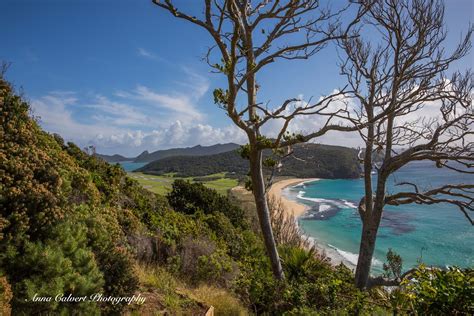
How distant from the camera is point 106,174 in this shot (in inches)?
366

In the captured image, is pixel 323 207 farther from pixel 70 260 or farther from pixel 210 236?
pixel 70 260

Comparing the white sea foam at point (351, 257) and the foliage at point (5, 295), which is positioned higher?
the foliage at point (5, 295)

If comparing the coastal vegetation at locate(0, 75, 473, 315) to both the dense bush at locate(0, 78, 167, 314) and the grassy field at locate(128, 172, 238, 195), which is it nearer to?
the dense bush at locate(0, 78, 167, 314)

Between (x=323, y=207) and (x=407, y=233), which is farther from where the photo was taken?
(x=323, y=207)

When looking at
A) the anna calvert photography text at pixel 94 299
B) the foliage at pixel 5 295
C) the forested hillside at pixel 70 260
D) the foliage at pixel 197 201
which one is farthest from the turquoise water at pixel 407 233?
the foliage at pixel 5 295

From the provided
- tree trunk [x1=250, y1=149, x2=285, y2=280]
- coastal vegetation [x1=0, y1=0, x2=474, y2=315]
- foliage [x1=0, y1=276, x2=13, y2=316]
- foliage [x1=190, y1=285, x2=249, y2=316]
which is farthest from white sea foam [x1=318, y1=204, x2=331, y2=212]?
foliage [x1=0, y1=276, x2=13, y2=316]

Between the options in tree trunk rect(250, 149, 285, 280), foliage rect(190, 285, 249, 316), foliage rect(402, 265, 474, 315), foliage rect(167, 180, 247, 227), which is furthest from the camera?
foliage rect(167, 180, 247, 227)

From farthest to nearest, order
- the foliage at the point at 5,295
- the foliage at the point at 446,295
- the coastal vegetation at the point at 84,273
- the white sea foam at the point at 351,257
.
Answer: the white sea foam at the point at 351,257 → the coastal vegetation at the point at 84,273 → the foliage at the point at 5,295 → the foliage at the point at 446,295

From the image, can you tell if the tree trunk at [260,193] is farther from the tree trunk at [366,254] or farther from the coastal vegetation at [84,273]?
the tree trunk at [366,254]

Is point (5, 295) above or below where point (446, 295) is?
below

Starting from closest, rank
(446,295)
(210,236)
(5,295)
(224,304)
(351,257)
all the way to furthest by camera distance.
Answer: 1. (446,295)
2. (5,295)
3. (224,304)
4. (210,236)
5. (351,257)

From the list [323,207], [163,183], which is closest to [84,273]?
[163,183]

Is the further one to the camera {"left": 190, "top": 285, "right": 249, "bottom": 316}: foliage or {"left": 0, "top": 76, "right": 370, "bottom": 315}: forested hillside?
{"left": 190, "top": 285, "right": 249, "bottom": 316}: foliage

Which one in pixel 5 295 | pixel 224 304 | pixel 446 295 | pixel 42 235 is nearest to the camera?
pixel 446 295
